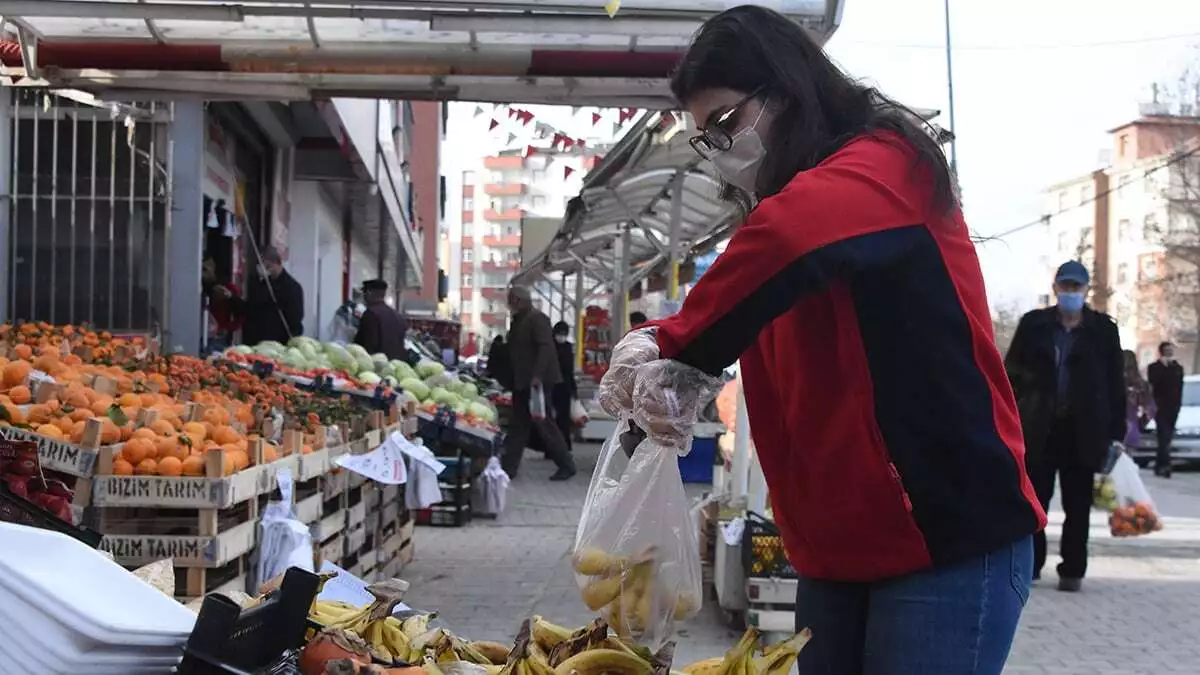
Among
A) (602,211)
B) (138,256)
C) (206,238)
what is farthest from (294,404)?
(602,211)

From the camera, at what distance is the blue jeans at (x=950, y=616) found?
2.10 m

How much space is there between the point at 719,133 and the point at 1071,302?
5906mm

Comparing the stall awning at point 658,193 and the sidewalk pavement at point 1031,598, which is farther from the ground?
the stall awning at point 658,193

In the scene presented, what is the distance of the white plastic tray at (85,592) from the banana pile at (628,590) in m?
0.76

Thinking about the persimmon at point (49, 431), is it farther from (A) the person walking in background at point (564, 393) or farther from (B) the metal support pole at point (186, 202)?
(A) the person walking in background at point (564, 393)

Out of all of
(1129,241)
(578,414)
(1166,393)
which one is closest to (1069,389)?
(578,414)

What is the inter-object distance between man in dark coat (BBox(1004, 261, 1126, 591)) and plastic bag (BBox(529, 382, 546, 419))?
247 inches

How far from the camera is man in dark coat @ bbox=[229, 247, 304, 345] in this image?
1202cm

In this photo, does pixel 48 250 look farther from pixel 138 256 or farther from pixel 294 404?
pixel 294 404

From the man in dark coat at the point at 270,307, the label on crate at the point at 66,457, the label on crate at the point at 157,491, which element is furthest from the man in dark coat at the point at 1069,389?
the man in dark coat at the point at 270,307

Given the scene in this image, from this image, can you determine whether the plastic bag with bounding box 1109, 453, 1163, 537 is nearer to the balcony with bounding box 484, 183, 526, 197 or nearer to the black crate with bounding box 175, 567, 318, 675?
the black crate with bounding box 175, 567, 318, 675

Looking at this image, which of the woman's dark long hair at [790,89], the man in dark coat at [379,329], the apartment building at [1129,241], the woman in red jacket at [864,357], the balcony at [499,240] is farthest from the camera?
the balcony at [499,240]

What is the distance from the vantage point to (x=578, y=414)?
690 inches

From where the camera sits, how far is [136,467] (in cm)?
487
